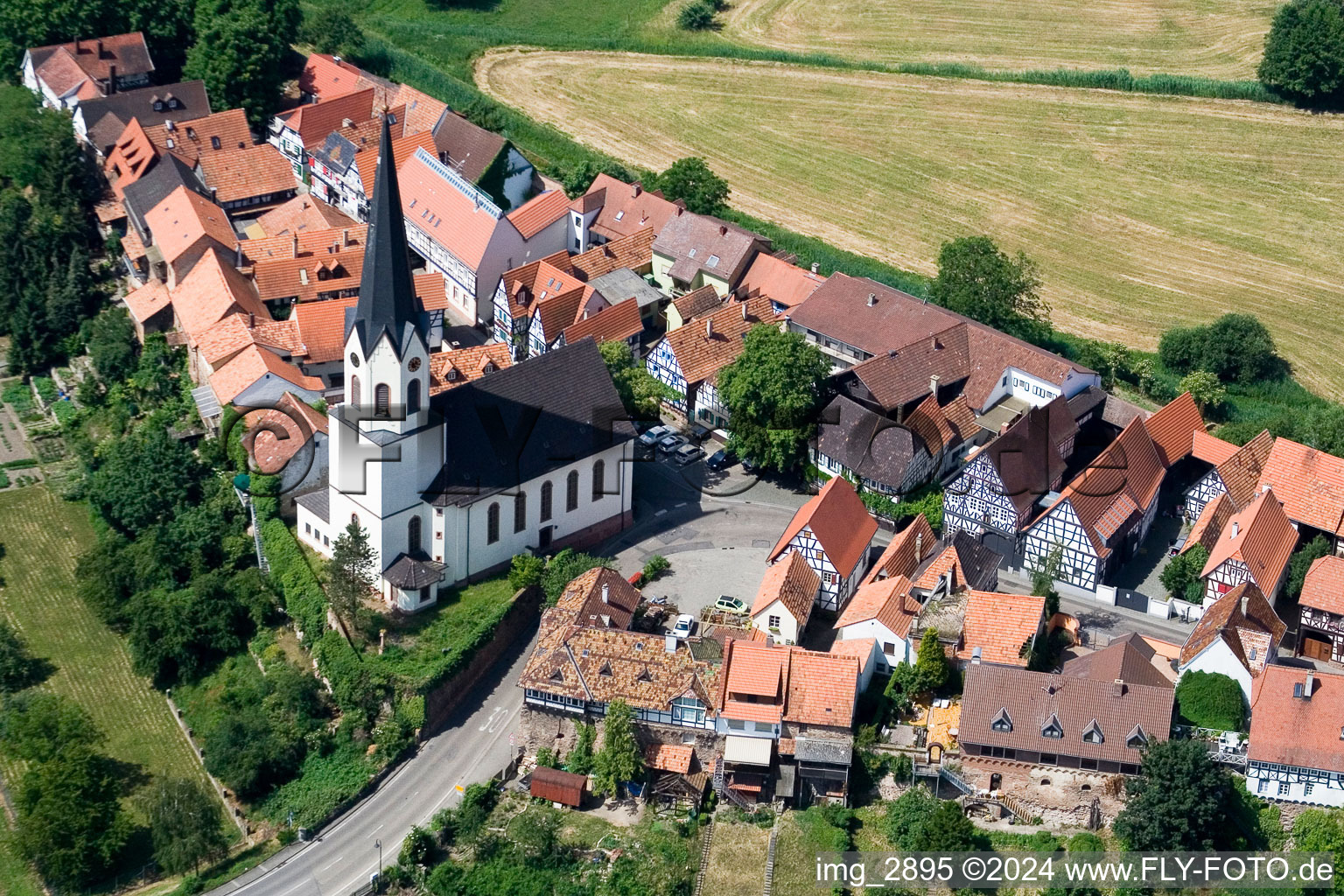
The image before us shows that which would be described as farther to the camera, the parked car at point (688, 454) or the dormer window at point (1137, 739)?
the parked car at point (688, 454)

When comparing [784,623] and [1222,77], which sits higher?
[1222,77]

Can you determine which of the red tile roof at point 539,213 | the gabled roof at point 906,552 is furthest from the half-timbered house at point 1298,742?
the red tile roof at point 539,213

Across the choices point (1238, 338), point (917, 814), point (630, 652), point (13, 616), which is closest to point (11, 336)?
point (13, 616)

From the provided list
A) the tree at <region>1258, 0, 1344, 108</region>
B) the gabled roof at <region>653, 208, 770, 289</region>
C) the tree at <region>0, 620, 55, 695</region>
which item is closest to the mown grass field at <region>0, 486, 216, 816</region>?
the tree at <region>0, 620, 55, 695</region>

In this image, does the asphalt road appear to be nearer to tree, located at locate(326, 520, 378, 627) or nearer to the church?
the church

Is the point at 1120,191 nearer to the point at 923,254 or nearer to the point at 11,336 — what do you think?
the point at 923,254

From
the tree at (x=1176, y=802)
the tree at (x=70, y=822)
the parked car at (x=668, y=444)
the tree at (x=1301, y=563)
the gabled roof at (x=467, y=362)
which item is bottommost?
the tree at (x=70, y=822)

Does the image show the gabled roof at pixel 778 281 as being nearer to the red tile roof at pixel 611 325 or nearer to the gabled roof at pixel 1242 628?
the red tile roof at pixel 611 325
